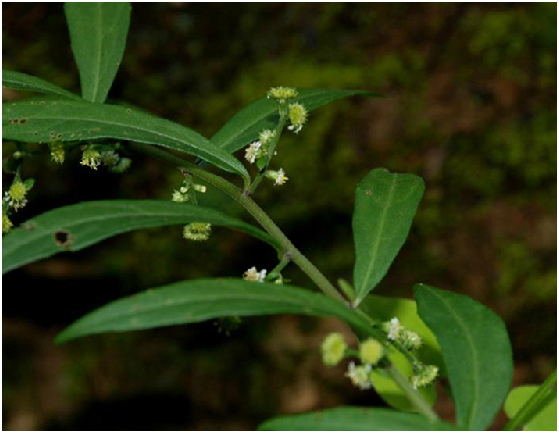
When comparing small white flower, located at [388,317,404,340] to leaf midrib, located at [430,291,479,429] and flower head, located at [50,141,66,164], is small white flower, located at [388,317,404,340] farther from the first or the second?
flower head, located at [50,141,66,164]

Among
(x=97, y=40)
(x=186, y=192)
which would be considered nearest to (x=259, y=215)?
(x=186, y=192)

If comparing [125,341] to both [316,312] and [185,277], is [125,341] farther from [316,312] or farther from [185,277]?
[316,312]

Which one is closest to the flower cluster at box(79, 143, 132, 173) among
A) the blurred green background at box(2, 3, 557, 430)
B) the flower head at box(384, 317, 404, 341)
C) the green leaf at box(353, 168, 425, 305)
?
the green leaf at box(353, 168, 425, 305)

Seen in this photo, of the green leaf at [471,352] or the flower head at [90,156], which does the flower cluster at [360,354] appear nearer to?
the green leaf at [471,352]

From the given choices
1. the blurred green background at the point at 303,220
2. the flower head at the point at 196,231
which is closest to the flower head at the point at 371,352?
the flower head at the point at 196,231

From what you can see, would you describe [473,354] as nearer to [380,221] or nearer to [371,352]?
[371,352]

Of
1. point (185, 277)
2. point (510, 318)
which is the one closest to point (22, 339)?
point (185, 277)

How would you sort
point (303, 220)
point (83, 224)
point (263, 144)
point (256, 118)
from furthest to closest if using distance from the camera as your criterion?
point (303, 220) → point (256, 118) → point (263, 144) → point (83, 224)
